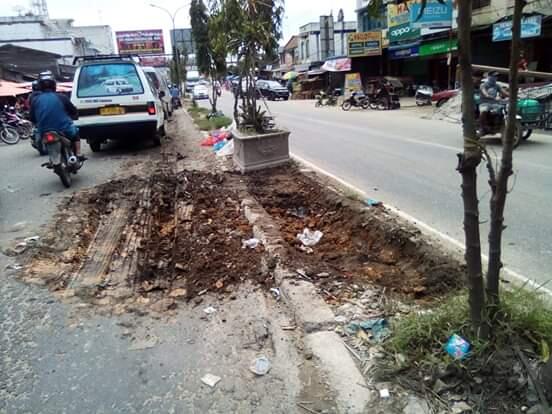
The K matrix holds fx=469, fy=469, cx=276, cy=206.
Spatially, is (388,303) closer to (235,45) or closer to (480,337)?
(480,337)

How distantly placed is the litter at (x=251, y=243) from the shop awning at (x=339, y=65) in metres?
36.0

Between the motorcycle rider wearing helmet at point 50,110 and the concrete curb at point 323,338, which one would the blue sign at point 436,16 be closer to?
the motorcycle rider wearing helmet at point 50,110

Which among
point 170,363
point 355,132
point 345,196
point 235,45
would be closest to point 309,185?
point 345,196

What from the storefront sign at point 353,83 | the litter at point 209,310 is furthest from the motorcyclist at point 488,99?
the storefront sign at point 353,83

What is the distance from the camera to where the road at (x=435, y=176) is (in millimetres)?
4969

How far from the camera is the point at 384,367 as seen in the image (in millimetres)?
2730

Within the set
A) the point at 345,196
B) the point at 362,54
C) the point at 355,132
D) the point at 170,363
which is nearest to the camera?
the point at 170,363

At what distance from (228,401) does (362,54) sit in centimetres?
3428

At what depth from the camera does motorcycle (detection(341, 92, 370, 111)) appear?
2719 cm

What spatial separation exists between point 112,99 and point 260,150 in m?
4.48

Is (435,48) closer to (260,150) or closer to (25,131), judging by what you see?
(25,131)

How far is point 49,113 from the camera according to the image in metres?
8.02

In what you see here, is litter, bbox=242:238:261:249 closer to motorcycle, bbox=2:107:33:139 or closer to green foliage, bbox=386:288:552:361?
green foliage, bbox=386:288:552:361

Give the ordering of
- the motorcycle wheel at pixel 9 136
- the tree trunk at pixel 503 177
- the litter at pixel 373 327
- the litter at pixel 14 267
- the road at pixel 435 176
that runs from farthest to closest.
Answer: the motorcycle wheel at pixel 9 136
the road at pixel 435 176
the litter at pixel 14 267
the litter at pixel 373 327
the tree trunk at pixel 503 177
